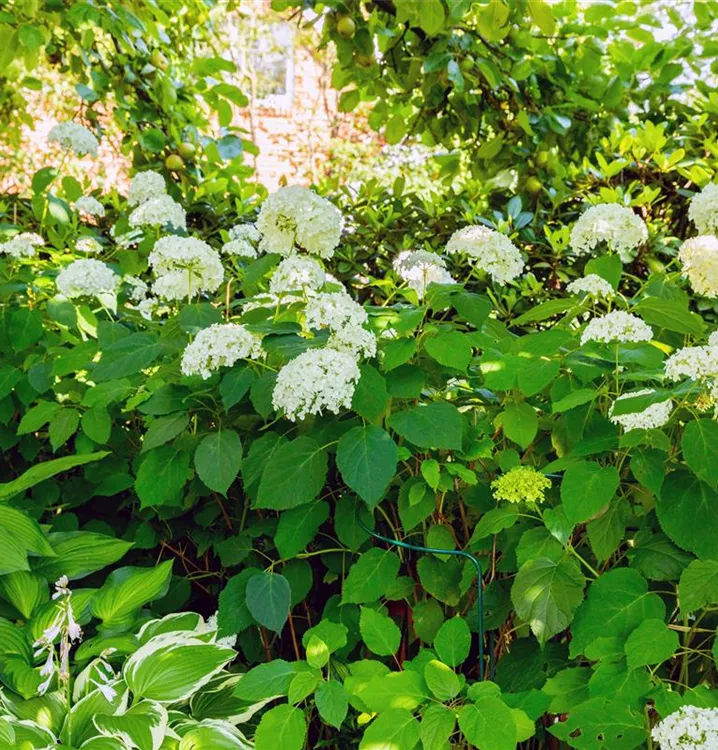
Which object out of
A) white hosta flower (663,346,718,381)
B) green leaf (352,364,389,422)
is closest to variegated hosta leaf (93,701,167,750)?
green leaf (352,364,389,422)

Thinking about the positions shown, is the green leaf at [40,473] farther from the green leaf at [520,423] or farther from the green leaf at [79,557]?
the green leaf at [520,423]

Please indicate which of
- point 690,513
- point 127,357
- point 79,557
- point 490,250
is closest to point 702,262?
point 490,250

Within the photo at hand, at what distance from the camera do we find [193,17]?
4352 millimetres

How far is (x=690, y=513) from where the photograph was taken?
51.6 inches

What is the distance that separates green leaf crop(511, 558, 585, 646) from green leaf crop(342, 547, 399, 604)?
293 mm

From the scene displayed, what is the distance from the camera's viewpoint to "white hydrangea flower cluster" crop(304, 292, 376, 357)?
4.94ft

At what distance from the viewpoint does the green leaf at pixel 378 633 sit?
140 cm

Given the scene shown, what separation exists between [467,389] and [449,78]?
1.96 m

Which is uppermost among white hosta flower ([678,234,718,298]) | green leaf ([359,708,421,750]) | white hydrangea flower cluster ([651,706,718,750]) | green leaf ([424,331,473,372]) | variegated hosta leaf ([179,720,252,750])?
white hosta flower ([678,234,718,298])

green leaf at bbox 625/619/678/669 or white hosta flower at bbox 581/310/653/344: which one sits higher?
white hosta flower at bbox 581/310/653/344

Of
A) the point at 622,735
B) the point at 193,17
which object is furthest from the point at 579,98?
the point at 622,735

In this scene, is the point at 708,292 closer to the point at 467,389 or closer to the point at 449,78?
the point at 467,389

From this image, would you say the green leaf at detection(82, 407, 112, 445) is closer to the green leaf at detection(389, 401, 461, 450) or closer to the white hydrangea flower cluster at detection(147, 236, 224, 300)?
the white hydrangea flower cluster at detection(147, 236, 224, 300)

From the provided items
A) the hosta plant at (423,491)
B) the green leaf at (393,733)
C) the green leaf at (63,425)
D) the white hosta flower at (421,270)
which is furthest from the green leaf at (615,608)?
the green leaf at (63,425)
